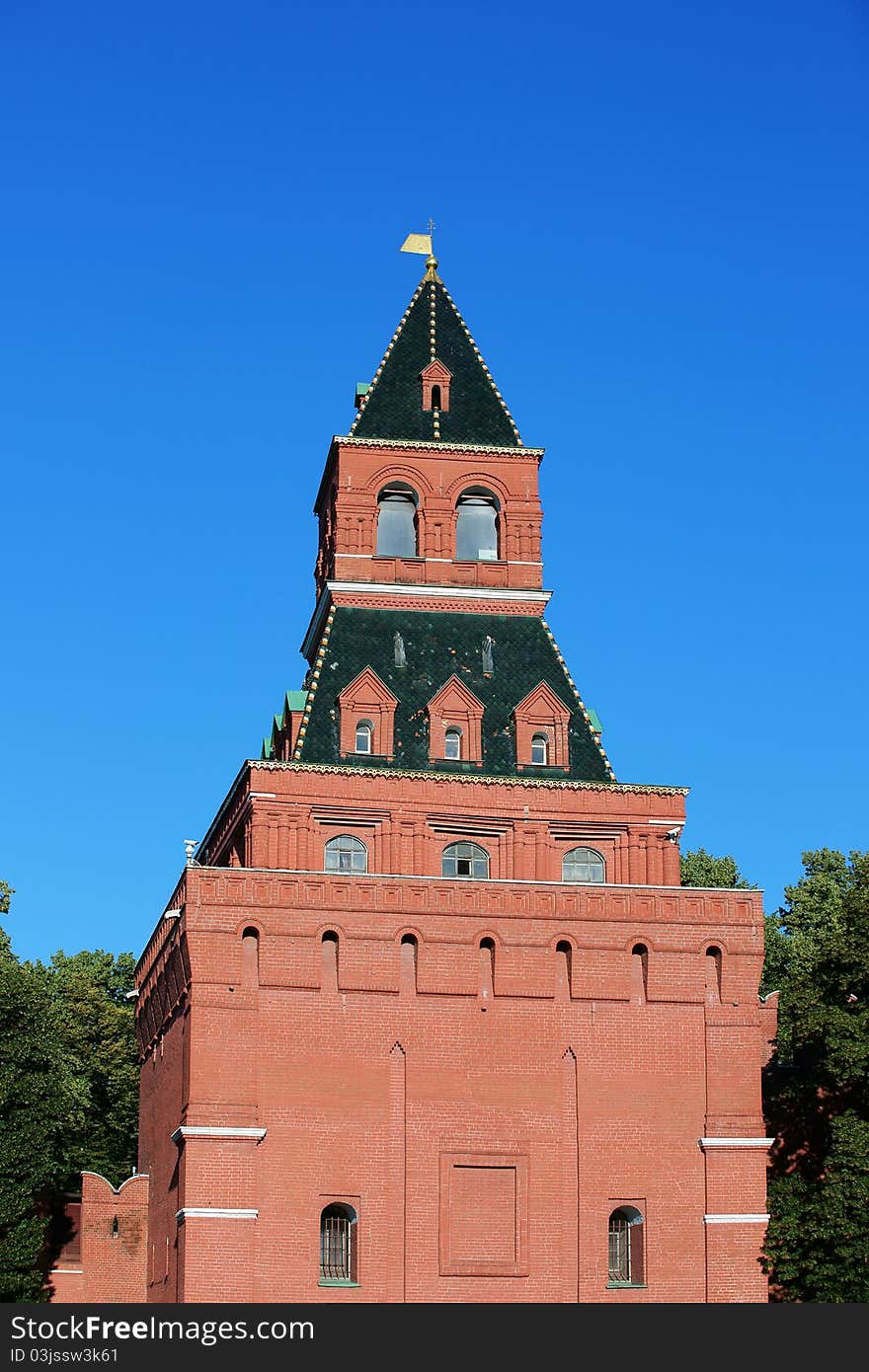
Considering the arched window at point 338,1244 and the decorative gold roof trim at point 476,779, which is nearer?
the arched window at point 338,1244

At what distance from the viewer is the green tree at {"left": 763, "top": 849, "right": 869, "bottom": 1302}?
152 feet

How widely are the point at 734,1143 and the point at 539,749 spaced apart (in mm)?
9801

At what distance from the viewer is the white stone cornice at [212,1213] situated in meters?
45.6

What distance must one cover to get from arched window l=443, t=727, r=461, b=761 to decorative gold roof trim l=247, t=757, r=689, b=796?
86 centimetres

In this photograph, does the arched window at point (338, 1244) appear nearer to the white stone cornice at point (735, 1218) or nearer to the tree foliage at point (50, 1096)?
the white stone cornice at point (735, 1218)

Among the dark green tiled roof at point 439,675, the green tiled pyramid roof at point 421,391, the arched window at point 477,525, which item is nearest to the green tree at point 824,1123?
the dark green tiled roof at point 439,675

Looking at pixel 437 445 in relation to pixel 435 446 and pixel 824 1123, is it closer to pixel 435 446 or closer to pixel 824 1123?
pixel 435 446

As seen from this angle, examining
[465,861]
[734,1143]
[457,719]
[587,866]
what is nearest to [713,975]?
[734,1143]

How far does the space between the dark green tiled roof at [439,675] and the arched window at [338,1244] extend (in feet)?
32.2

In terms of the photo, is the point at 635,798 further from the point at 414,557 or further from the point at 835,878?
the point at 835,878

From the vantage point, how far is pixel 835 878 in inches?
2638

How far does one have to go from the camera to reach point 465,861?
51219 millimetres
